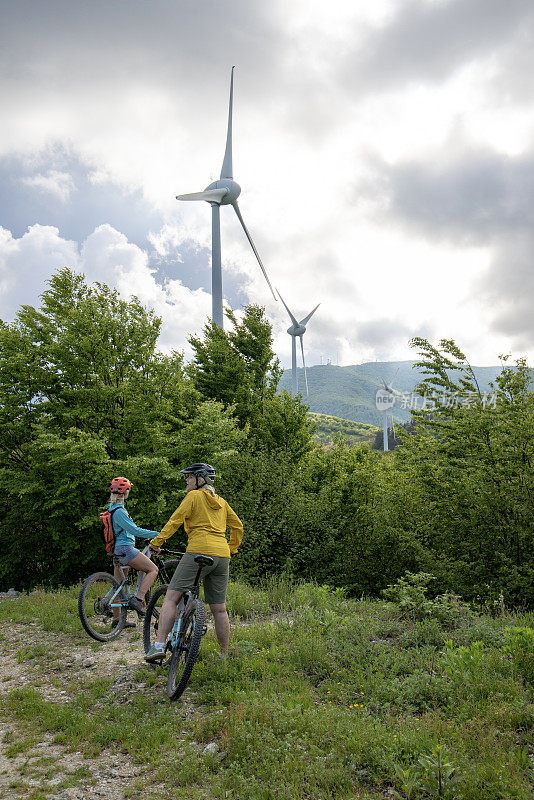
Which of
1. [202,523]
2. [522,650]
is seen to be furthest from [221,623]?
[522,650]

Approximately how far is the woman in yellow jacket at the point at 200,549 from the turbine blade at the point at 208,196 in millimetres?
34324

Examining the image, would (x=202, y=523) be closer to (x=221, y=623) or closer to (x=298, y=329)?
(x=221, y=623)

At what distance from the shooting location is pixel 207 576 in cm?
518

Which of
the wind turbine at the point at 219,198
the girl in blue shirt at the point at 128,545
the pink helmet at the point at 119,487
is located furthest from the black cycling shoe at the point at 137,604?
the wind turbine at the point at 219,198

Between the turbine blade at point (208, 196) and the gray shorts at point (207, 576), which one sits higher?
the turbine blade at point (208, 196)

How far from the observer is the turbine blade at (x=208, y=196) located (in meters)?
35.5

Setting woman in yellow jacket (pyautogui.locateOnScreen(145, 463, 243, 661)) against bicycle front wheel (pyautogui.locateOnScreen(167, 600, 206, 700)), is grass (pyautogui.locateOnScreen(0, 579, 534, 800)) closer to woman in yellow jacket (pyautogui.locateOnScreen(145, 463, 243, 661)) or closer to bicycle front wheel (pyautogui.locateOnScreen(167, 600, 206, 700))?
bicycle front wheel (pyautogui.locateOnScreen(167, 600, 206, 700))

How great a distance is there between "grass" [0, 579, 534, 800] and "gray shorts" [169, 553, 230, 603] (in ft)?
2.52

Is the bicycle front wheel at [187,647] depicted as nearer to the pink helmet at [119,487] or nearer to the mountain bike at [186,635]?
the mountain bike at [186,635]

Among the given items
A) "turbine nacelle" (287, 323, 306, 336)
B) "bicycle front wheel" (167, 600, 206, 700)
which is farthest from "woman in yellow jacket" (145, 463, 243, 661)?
"turbine nacelle" (287, 323, 306, 336)

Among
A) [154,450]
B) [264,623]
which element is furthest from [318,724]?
[154,450]

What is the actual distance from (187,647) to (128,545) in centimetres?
209

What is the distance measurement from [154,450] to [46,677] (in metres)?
9.22

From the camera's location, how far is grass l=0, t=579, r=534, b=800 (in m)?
3.27
